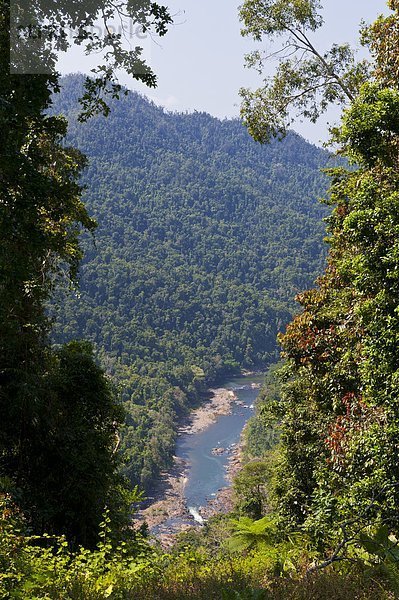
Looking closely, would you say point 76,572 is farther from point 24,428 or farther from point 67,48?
point 67,48

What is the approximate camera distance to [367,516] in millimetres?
6246

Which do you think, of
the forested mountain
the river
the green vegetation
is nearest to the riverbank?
the river

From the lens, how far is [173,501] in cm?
5397

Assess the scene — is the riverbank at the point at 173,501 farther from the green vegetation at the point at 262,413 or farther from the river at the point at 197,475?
the green vegetation at the point at 262,413

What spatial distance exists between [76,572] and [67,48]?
18.7ft

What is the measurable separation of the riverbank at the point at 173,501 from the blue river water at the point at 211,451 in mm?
941

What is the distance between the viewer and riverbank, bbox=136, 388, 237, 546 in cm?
4683

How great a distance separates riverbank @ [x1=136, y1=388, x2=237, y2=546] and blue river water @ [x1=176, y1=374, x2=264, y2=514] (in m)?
0.94

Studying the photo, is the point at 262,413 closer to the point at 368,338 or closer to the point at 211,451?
the point at 368,338

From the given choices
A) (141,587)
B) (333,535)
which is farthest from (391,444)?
(141,587)

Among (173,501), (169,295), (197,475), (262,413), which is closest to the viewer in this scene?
(262,413)

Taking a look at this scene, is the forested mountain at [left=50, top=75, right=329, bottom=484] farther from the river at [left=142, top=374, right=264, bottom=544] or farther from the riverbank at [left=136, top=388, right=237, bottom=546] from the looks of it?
the river at [left=142, top=374, right=264, bottom=544]

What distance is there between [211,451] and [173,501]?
52.4 ft

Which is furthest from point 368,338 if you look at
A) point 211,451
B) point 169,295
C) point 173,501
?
point 169,295
